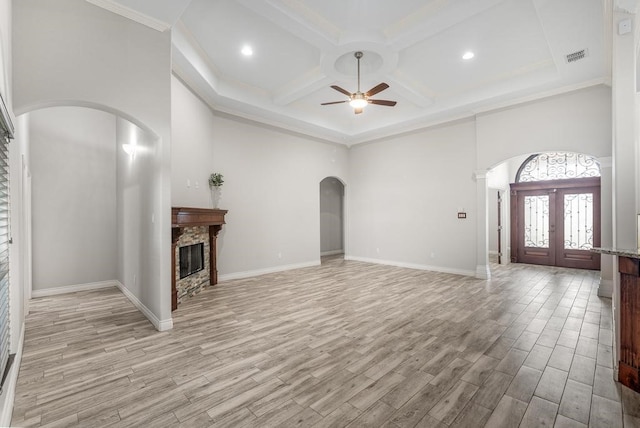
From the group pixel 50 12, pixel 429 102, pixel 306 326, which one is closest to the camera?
pixel 50 12

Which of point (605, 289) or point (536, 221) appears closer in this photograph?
point (605, 289)

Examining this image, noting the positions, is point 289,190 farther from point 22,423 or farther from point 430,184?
point 22,423

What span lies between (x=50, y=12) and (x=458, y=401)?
16.3ft

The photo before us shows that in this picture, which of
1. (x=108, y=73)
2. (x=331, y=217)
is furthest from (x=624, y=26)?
(x=331, y=217)

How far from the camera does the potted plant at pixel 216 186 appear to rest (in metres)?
5.61

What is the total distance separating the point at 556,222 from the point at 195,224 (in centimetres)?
885

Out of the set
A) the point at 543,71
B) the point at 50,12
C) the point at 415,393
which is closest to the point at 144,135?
the point at 50,12

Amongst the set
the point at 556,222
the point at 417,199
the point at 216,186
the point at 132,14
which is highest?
the point at 132,14

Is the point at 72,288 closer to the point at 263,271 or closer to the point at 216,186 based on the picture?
the point at 216,186

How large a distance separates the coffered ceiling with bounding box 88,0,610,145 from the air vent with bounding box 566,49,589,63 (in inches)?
2.4

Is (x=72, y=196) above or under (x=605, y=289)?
above

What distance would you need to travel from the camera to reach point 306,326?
3.55 m

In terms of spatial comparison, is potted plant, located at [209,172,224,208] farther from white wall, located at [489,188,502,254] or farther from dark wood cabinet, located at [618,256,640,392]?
white wall, located at [489,188,502,254]

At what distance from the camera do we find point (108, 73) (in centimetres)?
306
